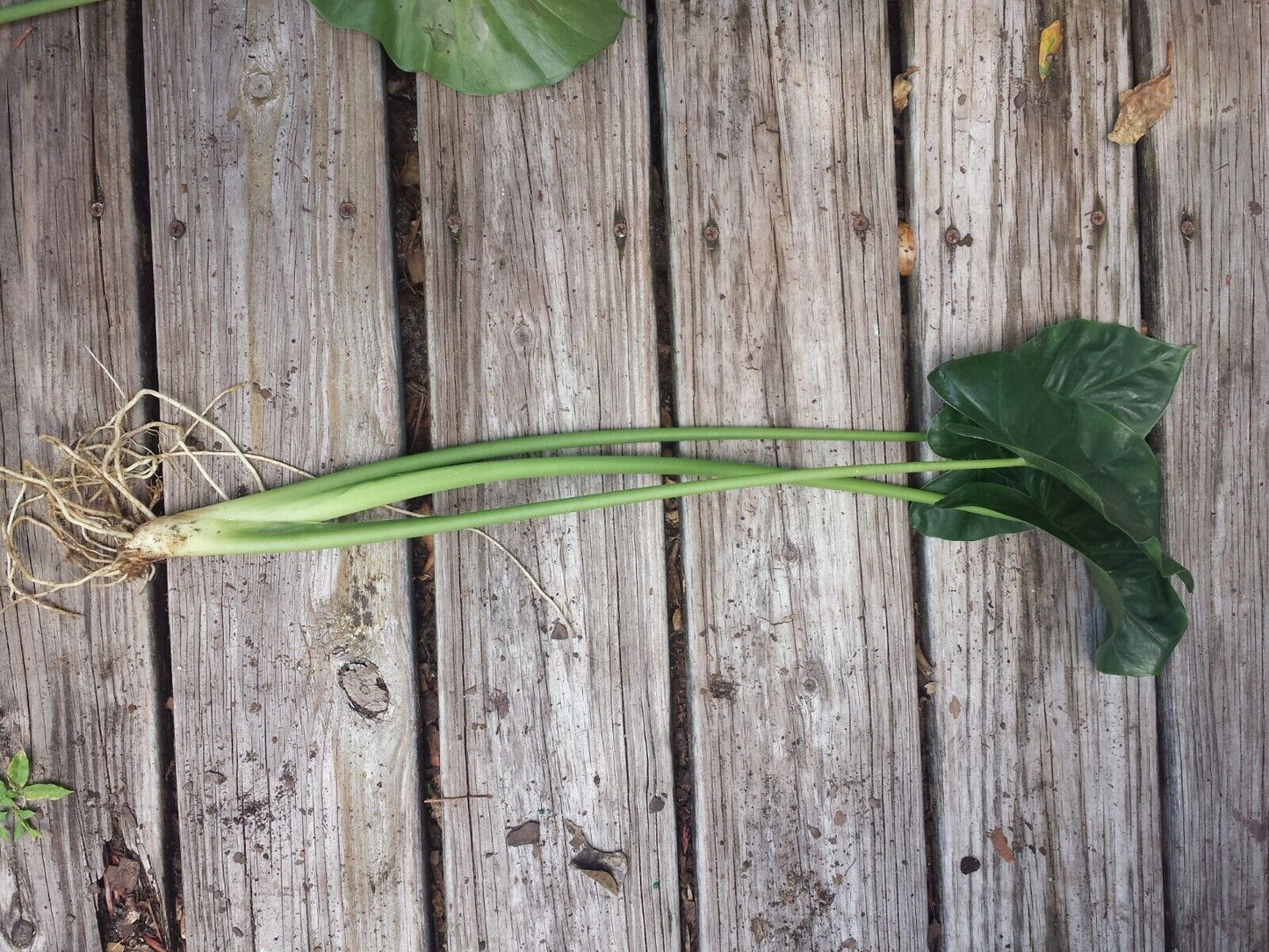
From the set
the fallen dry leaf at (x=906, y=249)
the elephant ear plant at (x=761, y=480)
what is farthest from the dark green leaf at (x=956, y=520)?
the fallen dry leaf at (x=906, y=249)

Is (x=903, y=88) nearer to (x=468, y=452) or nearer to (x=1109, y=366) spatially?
(x=1109, y=366)

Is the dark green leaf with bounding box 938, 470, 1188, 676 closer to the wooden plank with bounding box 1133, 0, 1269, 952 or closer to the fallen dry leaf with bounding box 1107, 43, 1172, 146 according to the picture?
the wooden plank with bounding box 1133, 0, 1269, 952

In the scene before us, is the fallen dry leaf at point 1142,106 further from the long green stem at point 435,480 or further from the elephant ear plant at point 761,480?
the long green stem at point 435,480

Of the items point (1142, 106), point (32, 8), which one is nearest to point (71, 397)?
point (32, 8)

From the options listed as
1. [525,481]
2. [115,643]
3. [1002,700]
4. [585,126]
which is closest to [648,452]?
[525,481]

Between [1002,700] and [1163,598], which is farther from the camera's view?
[1002,700]

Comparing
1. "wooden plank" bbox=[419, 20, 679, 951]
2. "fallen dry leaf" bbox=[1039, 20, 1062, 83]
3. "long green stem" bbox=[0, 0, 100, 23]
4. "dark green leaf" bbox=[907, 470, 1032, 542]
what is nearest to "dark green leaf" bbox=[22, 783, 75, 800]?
"wooden plank" bbox=[419, 20, 679, 951]

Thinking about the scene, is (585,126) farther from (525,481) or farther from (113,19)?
(113,19)
